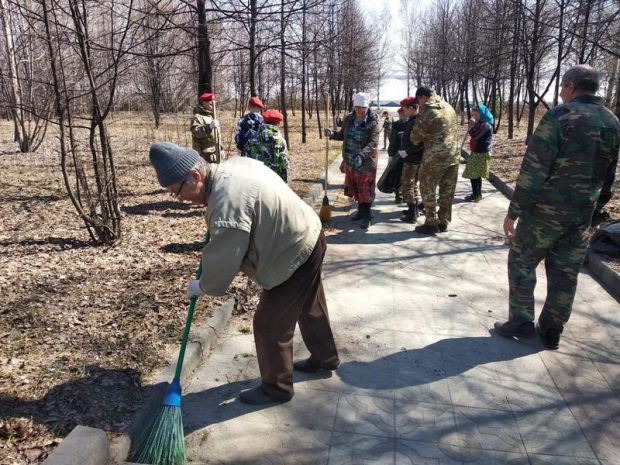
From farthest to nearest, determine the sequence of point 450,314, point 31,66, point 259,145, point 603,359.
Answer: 1. point 31,66
2. point 259,145
3. point 450,314
4. point 603,359

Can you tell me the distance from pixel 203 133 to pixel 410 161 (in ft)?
10.4

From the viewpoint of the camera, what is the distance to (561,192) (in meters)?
3.46

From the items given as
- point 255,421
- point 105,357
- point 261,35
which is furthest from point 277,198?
point 261,35

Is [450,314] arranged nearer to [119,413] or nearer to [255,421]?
[255,421]

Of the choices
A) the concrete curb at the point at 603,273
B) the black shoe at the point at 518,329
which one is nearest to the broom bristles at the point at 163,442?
the black shoe at the point at 518,329

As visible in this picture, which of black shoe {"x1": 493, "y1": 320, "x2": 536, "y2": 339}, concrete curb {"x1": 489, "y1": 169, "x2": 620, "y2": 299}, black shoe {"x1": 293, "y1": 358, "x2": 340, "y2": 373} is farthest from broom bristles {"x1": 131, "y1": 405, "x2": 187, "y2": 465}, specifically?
concrete curb {"x1": 489, "y1": 169, "x2": 620, "y2": 299}

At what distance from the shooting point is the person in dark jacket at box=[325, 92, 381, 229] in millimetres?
6715

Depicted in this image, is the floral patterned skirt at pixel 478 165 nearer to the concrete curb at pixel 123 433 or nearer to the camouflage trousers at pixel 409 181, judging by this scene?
the camouflage trousers at pixel 409 181

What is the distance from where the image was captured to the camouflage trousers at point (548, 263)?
3.54 metres

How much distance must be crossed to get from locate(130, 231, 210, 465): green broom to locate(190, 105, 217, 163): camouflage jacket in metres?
5.44

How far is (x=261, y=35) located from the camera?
14891 mm

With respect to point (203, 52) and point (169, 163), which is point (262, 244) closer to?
point (169, 163)

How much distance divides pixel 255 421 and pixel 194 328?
3.56 feet

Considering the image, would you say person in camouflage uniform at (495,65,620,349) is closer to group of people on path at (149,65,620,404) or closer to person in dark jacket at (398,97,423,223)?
group of people on path at (149,65,620,404)
